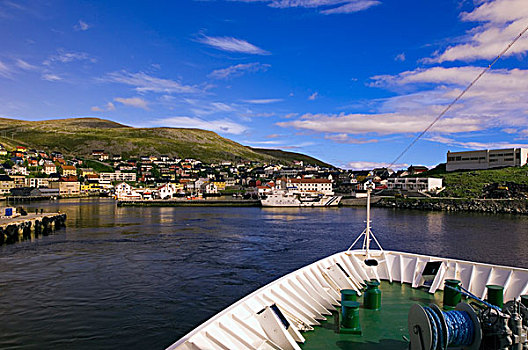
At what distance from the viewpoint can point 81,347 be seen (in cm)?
929

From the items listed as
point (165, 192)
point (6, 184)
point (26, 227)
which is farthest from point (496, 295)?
point (6, 184)

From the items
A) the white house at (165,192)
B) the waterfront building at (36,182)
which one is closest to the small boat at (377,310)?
the white house at (165,192)

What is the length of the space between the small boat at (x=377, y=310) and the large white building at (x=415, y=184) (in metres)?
70.1

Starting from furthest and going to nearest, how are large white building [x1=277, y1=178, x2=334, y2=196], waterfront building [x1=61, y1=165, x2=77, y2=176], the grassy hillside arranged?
waterfront building [x1=61, y1=165, x2=77, y2=176], large white building [x1=277, y1=178, x2=334, y2=196], the grassy hillside

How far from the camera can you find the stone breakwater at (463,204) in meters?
52.0

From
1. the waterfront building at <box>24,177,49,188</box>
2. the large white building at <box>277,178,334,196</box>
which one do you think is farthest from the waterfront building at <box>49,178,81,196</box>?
the large white building at <box>277,178,334,196</box>

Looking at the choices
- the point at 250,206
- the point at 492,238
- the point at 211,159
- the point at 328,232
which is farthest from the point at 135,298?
the point at 211,159

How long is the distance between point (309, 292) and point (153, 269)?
12616 millimetres

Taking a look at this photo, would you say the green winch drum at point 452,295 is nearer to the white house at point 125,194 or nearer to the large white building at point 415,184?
the large white building at point 415,184

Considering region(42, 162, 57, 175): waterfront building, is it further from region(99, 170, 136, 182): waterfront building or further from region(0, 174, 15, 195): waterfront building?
region(0, 174, 15, 195): waterfront building

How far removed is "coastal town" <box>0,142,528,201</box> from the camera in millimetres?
80750

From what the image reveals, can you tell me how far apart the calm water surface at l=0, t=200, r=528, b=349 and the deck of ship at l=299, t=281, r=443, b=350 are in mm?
5495

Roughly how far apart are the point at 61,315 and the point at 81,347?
2.76 meters

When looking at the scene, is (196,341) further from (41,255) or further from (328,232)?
(328,232)
